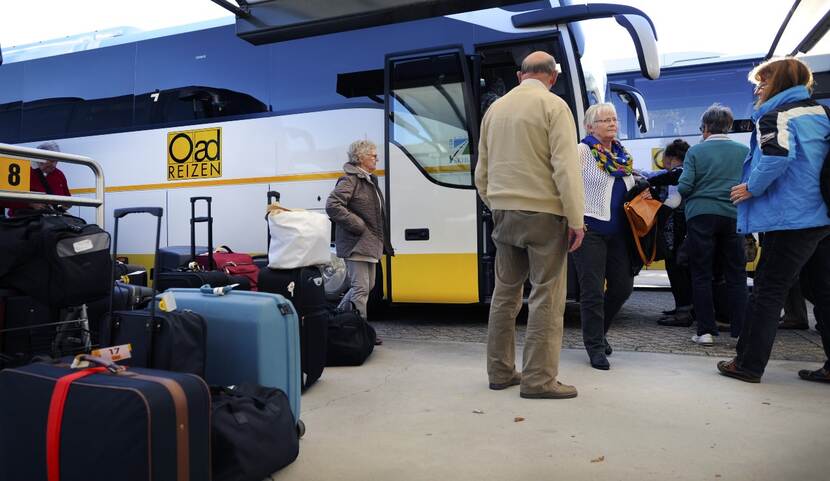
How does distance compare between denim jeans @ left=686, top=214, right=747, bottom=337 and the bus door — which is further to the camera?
the bus door

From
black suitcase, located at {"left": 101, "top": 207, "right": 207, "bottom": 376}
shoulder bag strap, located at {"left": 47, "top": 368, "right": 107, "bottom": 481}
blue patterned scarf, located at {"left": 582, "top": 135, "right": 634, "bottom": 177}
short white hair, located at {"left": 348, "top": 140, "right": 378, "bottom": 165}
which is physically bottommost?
shoulder bag strap, located at {"left": 47, "top": 368, "right": 107, "bottom": 481}

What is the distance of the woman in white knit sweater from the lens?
4.36 metres

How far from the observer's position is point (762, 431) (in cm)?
307

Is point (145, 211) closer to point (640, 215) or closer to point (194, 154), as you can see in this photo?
point (640, 215)

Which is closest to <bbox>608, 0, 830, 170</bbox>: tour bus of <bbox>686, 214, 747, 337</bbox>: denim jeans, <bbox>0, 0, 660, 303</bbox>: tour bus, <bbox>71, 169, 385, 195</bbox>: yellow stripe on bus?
<bbox>0, 0, 660, 303</bbox>: tour bus

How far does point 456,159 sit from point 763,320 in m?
3.26

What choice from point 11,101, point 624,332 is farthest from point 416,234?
point 11,101

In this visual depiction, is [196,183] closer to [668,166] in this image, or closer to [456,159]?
[456,159]

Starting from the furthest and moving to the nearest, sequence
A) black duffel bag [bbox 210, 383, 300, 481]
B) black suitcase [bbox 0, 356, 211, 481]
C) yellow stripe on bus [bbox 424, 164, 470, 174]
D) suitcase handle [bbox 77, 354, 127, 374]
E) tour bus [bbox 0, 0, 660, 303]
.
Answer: yellow stripe on bus [bbox 424, 164, 470, 174], tour bus [bbox 0, 0, 660, 303], black duffel bag [bbox 210, 383, 300, 481], suitcase handle [bbox 77, 354, 127, 374], black suitcase [bbox 0, 356, 211, 481]

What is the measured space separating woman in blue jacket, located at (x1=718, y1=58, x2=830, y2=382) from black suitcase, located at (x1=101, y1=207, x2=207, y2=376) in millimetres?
3283

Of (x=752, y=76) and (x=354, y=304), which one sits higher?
(x=752, y=76)

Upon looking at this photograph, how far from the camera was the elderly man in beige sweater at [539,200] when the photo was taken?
3.55 meters

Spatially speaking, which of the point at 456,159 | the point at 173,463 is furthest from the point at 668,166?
the point at 173,463

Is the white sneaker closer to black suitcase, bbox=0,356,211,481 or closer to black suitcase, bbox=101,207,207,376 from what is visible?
black suitcase, bbox=101,207,207,376
